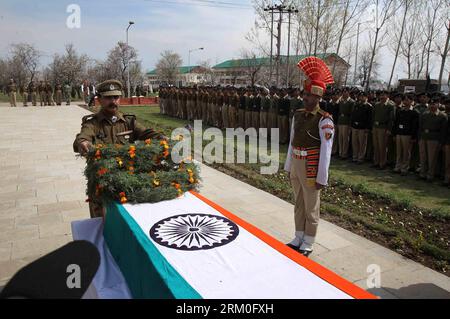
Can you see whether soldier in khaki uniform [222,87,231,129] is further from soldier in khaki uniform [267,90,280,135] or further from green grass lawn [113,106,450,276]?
green grass lawn [113,106,450,276]

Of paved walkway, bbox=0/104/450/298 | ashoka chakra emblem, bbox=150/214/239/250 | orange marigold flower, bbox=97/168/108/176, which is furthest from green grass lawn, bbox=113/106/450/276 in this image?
orange marigold flower, bbox=97/168/108/176

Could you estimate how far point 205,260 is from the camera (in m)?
2.31

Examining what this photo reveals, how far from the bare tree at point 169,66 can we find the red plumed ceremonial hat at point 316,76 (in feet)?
206

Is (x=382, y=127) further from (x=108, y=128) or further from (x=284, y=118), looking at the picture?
(x=108, y=128)

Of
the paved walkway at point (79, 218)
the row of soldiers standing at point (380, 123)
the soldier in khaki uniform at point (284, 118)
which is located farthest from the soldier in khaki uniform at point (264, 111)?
the paved walkway at point (79, 218)

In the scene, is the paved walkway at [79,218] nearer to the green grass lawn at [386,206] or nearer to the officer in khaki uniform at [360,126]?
the green grass lawn at [386,206]

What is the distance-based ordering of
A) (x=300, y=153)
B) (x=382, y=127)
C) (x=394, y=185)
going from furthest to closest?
(x=382, y=127) → (x=394, y=185) → (x=300, y=153)

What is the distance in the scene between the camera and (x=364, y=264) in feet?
12.7

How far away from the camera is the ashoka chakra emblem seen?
2.52m

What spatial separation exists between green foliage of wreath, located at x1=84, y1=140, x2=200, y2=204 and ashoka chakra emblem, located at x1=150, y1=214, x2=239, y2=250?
476 mm

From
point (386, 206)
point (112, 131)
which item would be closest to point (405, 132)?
point (386, 206)

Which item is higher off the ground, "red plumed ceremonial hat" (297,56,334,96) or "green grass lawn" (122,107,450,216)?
"red plumed ceremonial hat" (297,56,334,96)

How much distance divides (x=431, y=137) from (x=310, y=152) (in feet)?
16.1

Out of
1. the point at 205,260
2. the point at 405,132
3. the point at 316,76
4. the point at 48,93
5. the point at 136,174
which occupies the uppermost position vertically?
the point at 48,93
